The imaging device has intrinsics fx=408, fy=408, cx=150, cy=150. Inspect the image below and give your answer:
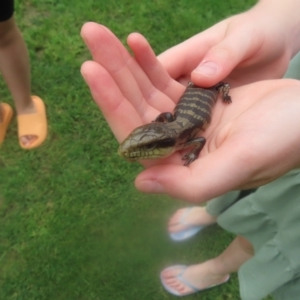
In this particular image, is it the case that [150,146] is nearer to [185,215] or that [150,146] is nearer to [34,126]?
[185,215]

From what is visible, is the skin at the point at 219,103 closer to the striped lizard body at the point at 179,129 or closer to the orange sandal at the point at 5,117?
the striped lizard body at the point at 179,129

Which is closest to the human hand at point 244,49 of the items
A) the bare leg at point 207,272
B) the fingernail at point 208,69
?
the fingernail at point 208,69

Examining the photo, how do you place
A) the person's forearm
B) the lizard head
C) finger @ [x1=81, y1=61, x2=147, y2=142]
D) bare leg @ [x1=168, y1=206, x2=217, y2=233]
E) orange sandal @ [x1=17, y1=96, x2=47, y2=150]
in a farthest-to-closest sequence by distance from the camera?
orange sandal @ [x1=17, y1=96, x2=47, y2=150] < bare leg @ [x1=168, y1=206, x2=217, y2=233] < the person's forearm < the lizard head < finger @ [x1=81, y1=61, x2=147, y2=142]

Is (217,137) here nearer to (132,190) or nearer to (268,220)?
(268,220)

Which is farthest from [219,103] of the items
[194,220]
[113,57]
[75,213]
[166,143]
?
[75,213]

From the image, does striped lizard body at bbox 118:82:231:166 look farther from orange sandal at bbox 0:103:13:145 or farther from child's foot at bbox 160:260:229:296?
orange sandal at bbox 0:103:13:145

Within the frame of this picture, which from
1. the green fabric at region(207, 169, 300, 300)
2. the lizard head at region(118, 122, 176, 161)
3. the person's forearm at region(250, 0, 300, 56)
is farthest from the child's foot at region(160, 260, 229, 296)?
the person's forearm at region(250, 0, 300, 56)

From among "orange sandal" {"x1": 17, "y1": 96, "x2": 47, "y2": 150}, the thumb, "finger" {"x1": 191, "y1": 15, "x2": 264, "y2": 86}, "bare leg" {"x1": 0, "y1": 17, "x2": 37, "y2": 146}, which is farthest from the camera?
"orange sandal" {"x1": 17, "y1": 96, "x2": 47, "y2": 150}

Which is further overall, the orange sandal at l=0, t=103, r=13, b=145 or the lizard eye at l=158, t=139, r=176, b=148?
the orange sandal at l=0, t=103, r=13, b=145
